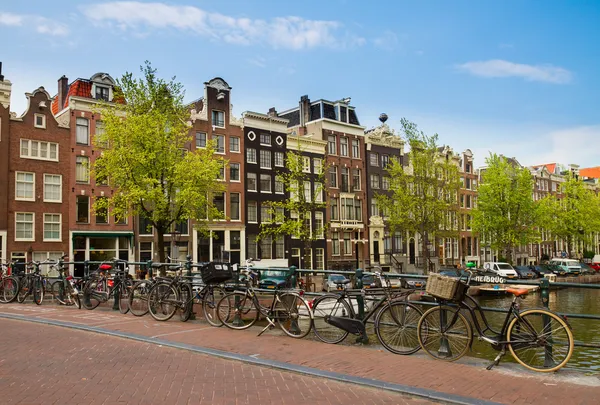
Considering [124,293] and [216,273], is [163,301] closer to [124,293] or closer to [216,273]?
[216,273]

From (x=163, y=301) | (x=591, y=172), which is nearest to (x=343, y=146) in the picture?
(x=163, y=301)

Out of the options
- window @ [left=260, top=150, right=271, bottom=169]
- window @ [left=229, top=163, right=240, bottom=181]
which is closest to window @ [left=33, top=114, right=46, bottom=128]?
window @ [left=229, top=163, right=240, bottom=181]

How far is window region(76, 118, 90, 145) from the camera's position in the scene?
33.8 m

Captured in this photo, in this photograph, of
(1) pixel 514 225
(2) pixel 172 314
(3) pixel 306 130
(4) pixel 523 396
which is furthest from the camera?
(1) pixel 514 225

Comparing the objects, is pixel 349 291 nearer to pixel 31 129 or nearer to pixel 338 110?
pixel 31 129

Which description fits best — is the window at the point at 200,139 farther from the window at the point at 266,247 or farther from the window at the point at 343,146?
the window at the point at 343,146

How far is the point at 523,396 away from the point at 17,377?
618cm

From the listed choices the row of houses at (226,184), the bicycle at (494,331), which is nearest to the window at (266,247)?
the row of houses at (226,184)

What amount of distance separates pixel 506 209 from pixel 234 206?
1039 inches

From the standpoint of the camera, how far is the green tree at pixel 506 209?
5112 cm

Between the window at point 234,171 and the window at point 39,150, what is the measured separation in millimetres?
11978

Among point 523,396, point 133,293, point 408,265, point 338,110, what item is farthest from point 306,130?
point 523,396

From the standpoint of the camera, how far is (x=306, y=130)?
157ft

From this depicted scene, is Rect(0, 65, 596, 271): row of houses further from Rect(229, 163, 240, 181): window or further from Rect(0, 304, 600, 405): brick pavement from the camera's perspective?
Rect(0, 304, 600, 405): brick pavement
